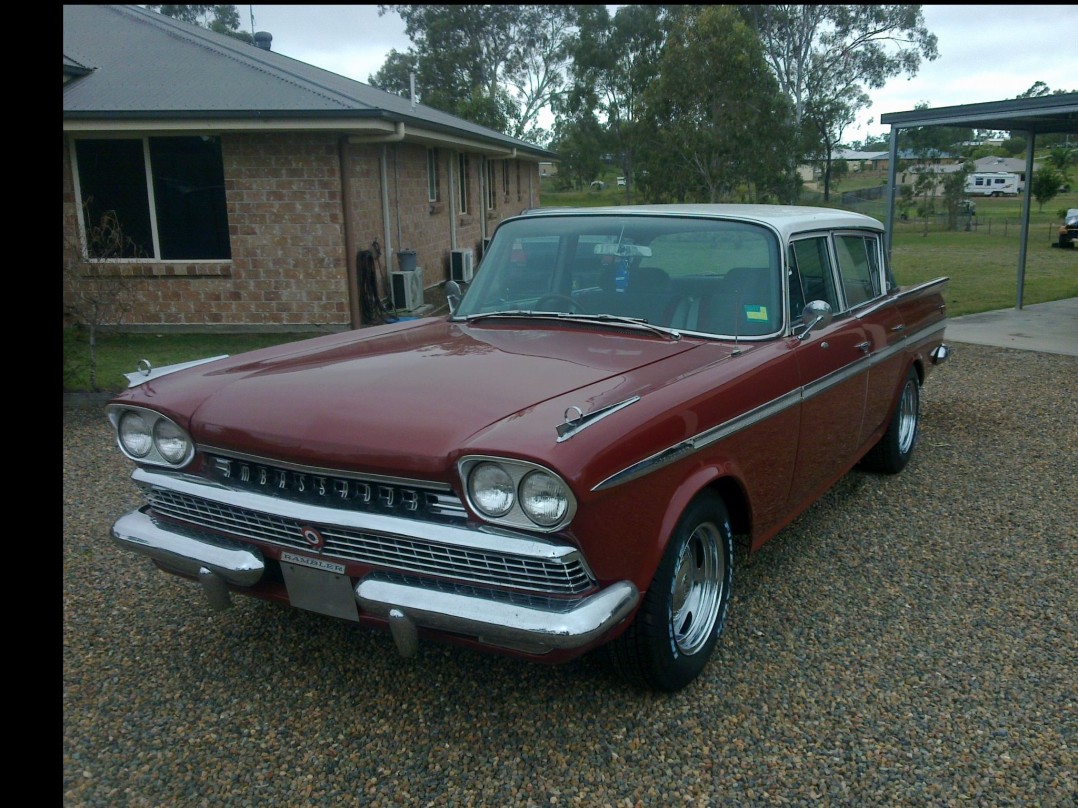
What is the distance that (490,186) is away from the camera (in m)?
20.0

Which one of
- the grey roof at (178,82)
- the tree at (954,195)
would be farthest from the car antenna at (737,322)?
the tree at (954,195)

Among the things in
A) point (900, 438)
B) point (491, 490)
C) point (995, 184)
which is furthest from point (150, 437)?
point (995, 184)

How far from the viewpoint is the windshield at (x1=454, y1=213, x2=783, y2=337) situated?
12.4 ft

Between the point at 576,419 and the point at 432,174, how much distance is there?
1324 cm

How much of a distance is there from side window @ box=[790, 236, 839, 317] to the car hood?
0.79 meters

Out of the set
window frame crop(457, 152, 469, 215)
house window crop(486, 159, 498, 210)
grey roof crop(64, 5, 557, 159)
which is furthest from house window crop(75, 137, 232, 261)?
house window crop(486, 159, 498, 210)

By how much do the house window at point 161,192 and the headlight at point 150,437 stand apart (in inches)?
312

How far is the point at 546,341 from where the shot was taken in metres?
3.62

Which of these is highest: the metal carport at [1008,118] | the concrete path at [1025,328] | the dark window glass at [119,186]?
the metal carport at [1008,118]

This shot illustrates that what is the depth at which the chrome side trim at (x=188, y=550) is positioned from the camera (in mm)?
2900

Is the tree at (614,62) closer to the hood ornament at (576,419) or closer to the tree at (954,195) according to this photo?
the tree at (954,195)

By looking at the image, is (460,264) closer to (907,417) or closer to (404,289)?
(404,289)
